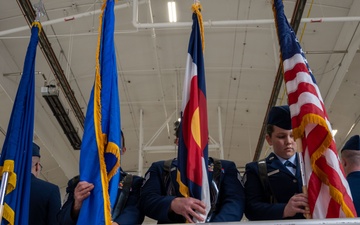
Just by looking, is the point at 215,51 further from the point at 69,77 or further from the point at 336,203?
the point at 336,203

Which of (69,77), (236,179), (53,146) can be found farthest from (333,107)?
(236,179)

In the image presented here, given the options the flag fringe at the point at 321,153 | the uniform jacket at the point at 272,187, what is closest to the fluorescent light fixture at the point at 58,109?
the uniform jacket at the point at 272,187

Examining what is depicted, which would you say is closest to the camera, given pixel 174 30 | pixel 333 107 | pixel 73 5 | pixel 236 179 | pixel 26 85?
pixel 236 179

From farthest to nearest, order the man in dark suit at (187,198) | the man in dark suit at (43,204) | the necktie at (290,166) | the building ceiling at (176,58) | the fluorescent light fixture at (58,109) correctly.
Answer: the building ceiling at (176,58)
the fluorescent light fixture at (58,109)
the man in dark suit at (43,204)
the necktie at (290,166)
the man in dark suit at (187,198)

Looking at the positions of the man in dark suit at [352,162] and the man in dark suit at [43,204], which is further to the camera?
the man in dark suit at [43,204]

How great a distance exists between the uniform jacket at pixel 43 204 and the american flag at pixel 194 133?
1.09 meters

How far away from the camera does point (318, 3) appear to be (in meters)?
8.34

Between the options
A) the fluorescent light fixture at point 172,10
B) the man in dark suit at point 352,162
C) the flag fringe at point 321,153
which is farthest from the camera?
the fluorescent light fixture at point 172,10

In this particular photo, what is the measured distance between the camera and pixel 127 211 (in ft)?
8.47

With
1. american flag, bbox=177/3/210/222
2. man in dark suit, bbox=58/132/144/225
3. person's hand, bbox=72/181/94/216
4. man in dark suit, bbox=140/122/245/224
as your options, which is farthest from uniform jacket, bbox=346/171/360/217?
person's hand, bbox=72/181/94/216

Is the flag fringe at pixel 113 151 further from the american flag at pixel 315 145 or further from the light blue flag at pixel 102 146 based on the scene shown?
the american flag at pixel 315 145

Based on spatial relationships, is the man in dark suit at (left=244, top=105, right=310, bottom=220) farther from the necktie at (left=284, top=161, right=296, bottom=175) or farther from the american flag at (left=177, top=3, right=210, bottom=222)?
the american flag at (left=177, top=3, right=210, bottom=222)

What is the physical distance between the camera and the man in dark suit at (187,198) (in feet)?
7.20

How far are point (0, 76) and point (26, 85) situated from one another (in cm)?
633
